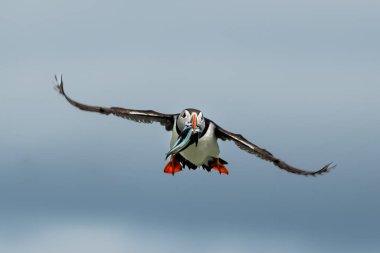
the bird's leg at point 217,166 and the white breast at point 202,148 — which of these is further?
the bird's leg at point 217,166

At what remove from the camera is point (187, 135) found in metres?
106

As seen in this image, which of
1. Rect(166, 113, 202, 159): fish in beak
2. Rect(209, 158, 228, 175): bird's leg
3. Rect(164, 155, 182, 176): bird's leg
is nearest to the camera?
Rect(166, 113, 202, 159): fish in beak

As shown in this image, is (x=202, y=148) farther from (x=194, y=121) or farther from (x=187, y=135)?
(x=194, y=121)

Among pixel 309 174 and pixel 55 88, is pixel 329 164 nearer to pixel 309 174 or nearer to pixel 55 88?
pixel 309 174

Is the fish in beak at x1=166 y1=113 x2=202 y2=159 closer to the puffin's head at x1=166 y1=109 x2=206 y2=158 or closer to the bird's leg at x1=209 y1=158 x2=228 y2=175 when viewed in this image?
the puffin's head at x1=166 y1=109 x2=206 y2=158

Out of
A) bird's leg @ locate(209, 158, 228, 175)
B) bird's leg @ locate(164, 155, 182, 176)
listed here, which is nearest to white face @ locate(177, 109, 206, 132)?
bird's leg @ locate(209, 158, 228, 175)

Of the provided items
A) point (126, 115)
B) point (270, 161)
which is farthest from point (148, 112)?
point (270, 161)

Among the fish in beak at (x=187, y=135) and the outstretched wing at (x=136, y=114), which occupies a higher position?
the outstretched wing at (x=136, y=114)

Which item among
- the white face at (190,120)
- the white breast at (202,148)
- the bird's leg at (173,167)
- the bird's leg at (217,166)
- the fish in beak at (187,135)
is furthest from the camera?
the bird's leg at (173,167)

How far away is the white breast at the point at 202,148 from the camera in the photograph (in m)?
108

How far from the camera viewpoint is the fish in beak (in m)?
106

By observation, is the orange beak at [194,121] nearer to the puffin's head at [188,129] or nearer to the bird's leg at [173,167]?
the puffin's head at [188,129]

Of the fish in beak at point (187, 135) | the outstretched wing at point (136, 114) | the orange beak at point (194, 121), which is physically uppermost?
the outstretched wing at point (136, 114)

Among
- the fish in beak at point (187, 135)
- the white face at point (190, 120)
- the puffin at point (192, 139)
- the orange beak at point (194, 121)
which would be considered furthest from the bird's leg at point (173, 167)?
the orange beak at point (194, 121)
